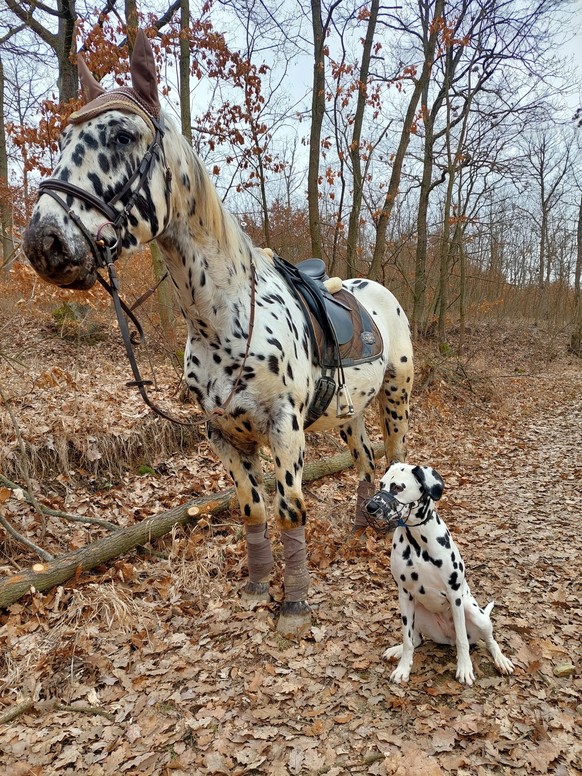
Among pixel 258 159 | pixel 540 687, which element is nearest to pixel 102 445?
pixel 540 687

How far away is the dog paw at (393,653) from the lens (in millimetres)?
3160

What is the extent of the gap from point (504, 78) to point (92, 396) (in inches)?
573

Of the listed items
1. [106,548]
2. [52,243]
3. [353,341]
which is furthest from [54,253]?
[106,548]

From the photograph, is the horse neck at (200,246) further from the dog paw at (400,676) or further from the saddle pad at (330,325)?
the dog paw at (400,676)

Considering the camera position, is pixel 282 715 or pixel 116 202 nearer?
pixel 116 202

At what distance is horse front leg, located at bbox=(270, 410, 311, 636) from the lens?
3.29 metres

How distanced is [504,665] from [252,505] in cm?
195

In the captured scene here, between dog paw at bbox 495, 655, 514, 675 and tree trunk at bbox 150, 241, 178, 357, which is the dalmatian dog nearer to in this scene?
dog paw at bbox 495, 655, 514, 675

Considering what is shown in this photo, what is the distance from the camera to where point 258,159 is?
11.0 meters

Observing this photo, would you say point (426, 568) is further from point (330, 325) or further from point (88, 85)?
point (88, 85)

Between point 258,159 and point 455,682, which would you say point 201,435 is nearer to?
point 455,682

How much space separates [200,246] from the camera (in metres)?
3.04

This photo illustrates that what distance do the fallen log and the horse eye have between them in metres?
3.34

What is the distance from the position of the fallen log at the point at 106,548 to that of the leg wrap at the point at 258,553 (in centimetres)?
128
